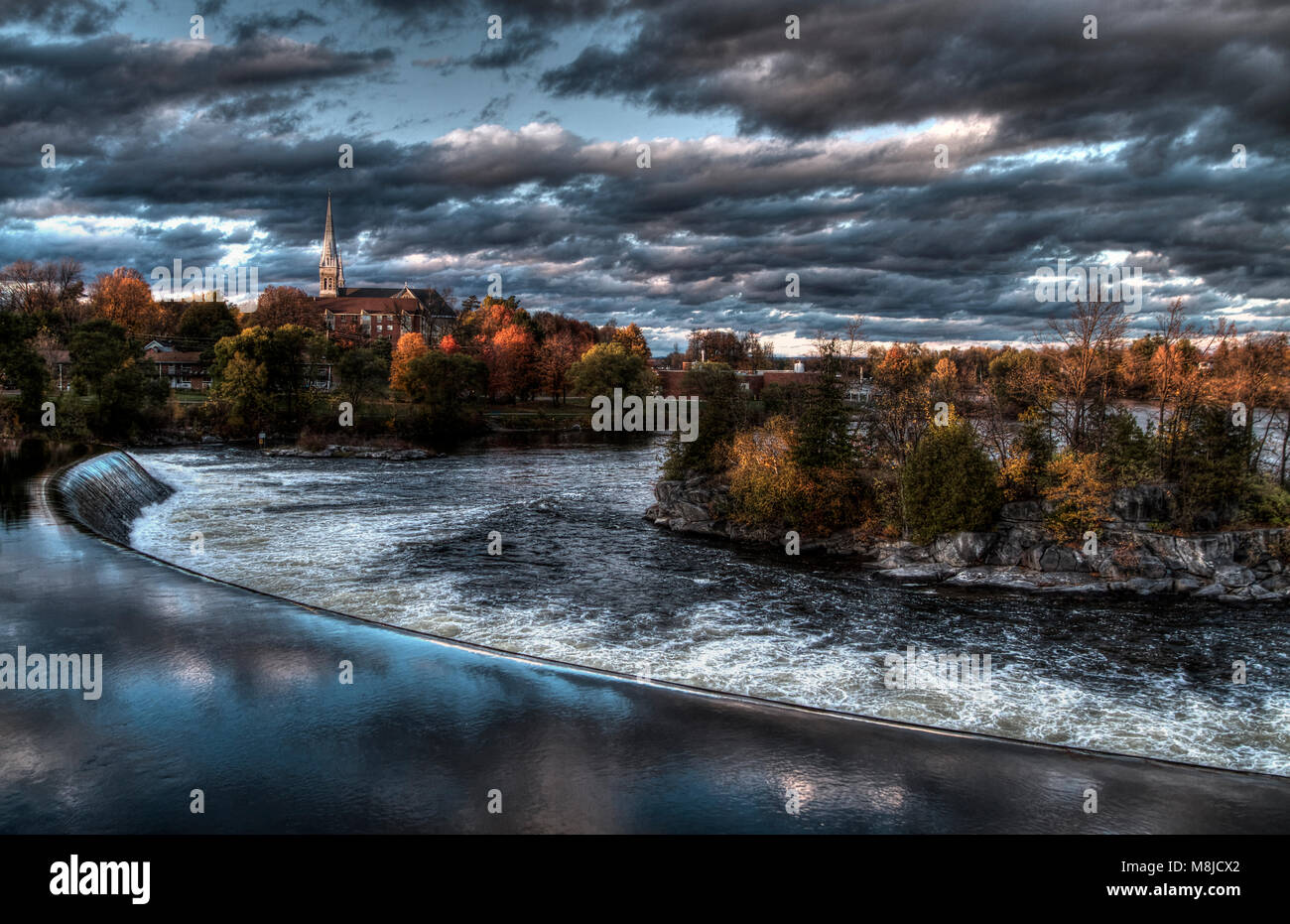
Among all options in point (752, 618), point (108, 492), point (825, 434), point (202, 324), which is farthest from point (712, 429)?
point (202, 324)

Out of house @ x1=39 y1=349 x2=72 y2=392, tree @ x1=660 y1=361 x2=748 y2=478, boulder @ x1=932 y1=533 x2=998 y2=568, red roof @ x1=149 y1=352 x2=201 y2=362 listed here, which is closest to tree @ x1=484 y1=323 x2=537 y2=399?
red roof @ x1=149 y1=352 x2=201 y2=362

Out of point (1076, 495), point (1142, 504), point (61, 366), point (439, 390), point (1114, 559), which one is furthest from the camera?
point (439, 390)

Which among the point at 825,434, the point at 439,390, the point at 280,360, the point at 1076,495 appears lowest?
the point at 1076,495

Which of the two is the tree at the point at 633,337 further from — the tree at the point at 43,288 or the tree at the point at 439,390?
the tree at the point at 43,288

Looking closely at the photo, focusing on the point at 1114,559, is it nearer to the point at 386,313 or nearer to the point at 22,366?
the point at 22,366

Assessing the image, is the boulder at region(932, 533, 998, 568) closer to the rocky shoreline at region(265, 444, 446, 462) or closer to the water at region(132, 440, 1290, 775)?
the water at region(132, 440, 1290, 775)
